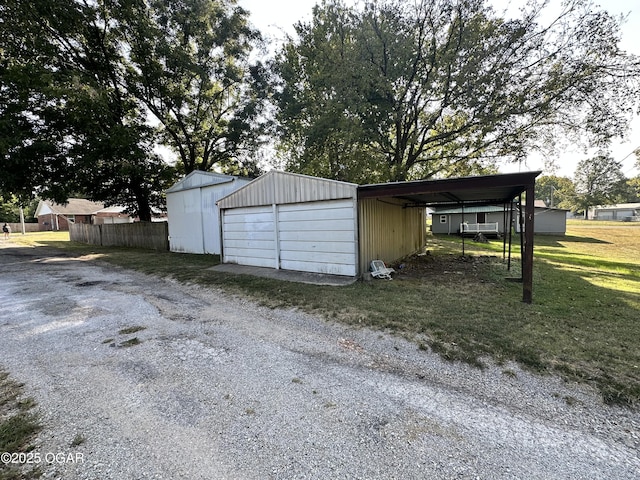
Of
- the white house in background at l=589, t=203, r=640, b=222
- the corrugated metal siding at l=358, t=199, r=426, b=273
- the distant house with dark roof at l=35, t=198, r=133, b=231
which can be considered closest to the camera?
the corrugated metal siding at l=358, t=199, r=426, b=273

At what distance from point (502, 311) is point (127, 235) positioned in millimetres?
18709

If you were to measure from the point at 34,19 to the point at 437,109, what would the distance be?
17.6 m

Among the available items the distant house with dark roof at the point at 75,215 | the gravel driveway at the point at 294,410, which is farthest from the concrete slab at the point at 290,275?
the distant house with dark roof at the point at 75,215

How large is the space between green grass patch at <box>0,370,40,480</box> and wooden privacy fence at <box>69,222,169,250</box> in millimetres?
13082

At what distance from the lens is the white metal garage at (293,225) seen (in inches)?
283

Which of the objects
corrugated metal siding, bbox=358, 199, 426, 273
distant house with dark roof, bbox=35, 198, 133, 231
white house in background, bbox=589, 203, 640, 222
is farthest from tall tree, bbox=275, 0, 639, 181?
white house in background, bbox=589, 203, 640, 222

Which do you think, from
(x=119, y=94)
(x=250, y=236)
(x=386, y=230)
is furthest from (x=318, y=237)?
(x=119, y=94)

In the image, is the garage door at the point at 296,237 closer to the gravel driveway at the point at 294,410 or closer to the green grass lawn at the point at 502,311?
the green grass lawn at the point at 502,311

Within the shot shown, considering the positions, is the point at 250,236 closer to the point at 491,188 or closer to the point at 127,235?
the point at 491,188

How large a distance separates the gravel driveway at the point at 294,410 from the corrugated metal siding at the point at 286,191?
389cm

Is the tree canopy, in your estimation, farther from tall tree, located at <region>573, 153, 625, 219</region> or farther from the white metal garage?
tall tree, located at <region>573, 153, 625, 219</region>

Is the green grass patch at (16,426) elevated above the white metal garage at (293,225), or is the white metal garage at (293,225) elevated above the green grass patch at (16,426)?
the white metal garage at (293,225)

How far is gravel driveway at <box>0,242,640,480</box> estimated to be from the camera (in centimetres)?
183

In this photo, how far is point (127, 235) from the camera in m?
16.6
